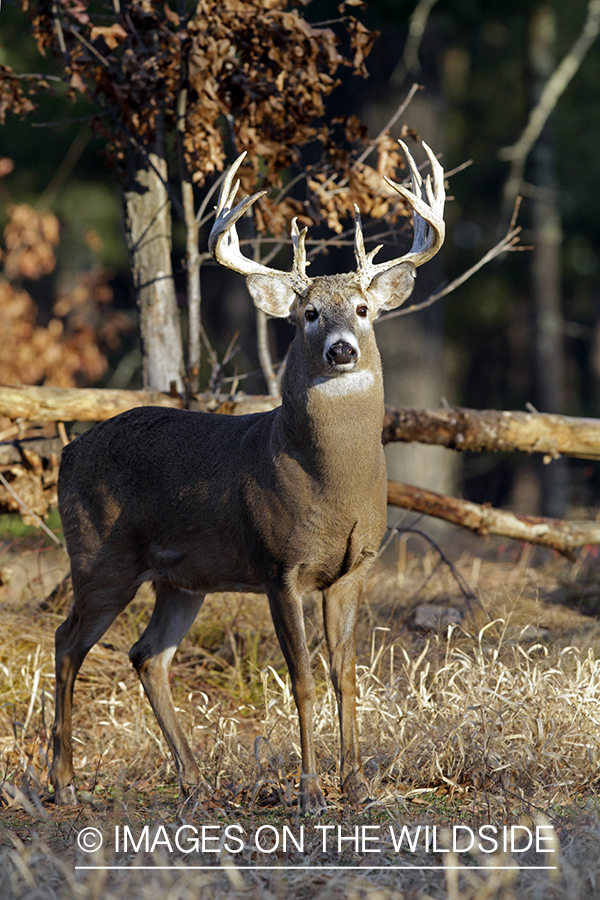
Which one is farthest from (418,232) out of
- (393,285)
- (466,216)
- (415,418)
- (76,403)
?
(466,216)

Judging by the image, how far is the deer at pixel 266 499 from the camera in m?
4.00

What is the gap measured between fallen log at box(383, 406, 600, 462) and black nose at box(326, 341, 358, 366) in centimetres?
246

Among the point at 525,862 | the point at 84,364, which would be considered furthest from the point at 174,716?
the point at 84,364

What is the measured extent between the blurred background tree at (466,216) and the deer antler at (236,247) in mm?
4417

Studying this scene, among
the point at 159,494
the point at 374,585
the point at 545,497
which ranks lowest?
the point at 545,497

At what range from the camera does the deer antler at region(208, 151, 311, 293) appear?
167 inches

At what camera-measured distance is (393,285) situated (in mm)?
4363

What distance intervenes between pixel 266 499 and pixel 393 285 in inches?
42.7

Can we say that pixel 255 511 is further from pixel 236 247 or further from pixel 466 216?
pixel 466 216

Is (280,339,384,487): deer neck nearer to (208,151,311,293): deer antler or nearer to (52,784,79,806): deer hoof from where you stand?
(208,151,311,293): deer antler

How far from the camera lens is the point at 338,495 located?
3969mm

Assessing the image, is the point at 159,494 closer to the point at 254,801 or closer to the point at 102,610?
the point at 102,610

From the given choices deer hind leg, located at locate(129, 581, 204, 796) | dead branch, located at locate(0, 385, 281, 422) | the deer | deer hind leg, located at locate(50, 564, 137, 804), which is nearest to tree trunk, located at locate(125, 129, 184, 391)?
dead branch, located at locate(0, 385, 281, 422)

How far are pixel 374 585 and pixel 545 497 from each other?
886 centimetres
